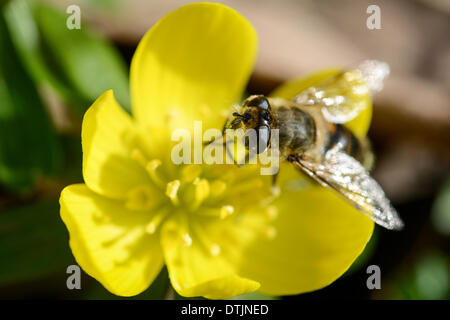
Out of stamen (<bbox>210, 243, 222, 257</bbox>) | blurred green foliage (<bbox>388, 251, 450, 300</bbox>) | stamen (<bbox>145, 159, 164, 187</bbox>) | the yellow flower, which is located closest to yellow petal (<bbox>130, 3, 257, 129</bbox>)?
the yellow flower

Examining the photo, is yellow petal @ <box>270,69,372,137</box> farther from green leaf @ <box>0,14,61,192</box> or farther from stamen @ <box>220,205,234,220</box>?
green leaf @ <box>0,14,61,192</box>

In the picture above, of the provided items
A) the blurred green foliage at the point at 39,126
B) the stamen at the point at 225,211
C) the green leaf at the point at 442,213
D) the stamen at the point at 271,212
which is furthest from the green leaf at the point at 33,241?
the green leaf at the point at 442,213

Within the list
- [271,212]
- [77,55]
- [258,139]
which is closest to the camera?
[258,139]

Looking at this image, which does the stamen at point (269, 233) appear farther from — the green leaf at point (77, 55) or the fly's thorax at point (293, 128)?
the green leaf at point (77, 55)

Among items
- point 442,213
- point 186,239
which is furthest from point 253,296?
point 442,213

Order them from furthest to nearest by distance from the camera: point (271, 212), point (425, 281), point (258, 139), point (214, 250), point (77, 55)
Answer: point (425, 281), point (77, 55), point (271, 212), point (214, 250), point (258, 139)

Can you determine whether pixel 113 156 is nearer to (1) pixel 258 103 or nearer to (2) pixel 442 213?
(1) pixel 258 103

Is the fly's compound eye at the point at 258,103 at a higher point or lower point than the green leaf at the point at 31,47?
lower
